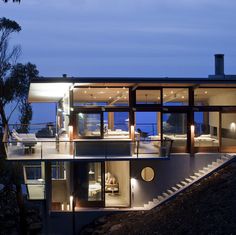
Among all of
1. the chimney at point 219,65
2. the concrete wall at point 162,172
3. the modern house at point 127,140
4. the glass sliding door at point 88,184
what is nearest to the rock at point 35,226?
the modern house at point 127,140

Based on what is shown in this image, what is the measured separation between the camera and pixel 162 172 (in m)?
23.6

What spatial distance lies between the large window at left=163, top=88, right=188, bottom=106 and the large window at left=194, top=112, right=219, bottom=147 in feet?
2.51

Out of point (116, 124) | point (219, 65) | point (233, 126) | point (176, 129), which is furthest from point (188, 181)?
point (219, 65)

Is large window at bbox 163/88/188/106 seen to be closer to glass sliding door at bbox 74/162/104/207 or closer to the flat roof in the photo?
the flat roof

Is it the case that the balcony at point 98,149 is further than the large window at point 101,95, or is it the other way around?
the large window at point 101,95

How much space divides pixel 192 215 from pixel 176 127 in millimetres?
5655

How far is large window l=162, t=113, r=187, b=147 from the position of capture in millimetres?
23844

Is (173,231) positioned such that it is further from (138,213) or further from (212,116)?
(212,116)

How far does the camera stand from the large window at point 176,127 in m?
23.8

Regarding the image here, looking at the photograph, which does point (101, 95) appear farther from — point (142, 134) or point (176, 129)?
point (176, 129)

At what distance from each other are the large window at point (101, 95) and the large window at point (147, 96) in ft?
1.57

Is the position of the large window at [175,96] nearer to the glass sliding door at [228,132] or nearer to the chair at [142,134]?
the chair at [142,134]

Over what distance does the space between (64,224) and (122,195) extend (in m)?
2.57

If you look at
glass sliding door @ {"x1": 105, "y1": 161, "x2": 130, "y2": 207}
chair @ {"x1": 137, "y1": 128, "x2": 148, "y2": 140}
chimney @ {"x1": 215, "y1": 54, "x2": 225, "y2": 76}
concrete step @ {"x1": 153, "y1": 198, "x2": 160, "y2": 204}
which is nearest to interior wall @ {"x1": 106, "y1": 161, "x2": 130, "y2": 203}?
glass sliding door @ {"x1": 105, "y1": 161, "x2": 130, "y2": 207}
